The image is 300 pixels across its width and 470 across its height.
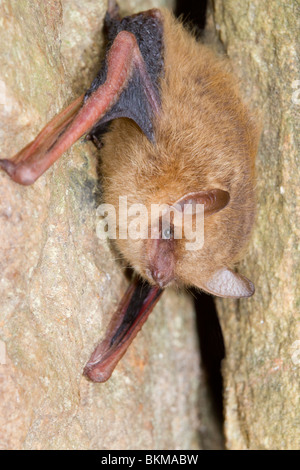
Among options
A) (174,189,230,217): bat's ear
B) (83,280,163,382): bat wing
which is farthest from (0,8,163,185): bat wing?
(83,280,163,382): bat wing

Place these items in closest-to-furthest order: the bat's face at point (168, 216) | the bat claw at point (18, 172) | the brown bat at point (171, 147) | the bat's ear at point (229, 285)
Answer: the bat claw at point (18, 172) → the brown bat at point (171, 147) → the bat's face at point (168, 216) → the bat's ear at point (229, 285)

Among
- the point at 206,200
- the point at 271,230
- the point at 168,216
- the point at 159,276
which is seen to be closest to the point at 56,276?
the point at 159,276

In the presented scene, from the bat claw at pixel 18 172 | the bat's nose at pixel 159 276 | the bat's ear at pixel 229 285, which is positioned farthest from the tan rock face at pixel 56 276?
the bat's ear at pixel 229 285

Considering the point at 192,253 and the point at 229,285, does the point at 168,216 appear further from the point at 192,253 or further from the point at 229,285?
the point at 229,285

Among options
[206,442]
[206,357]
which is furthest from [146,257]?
[206,442]

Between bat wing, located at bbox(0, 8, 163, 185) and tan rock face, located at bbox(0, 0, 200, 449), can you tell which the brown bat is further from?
tan rock face, located at bbox(0, 0, 200, 449)

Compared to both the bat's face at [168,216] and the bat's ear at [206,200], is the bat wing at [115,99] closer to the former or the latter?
the bat's face at [168,216]

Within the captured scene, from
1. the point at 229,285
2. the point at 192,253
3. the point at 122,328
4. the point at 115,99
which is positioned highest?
the point at 115,99
